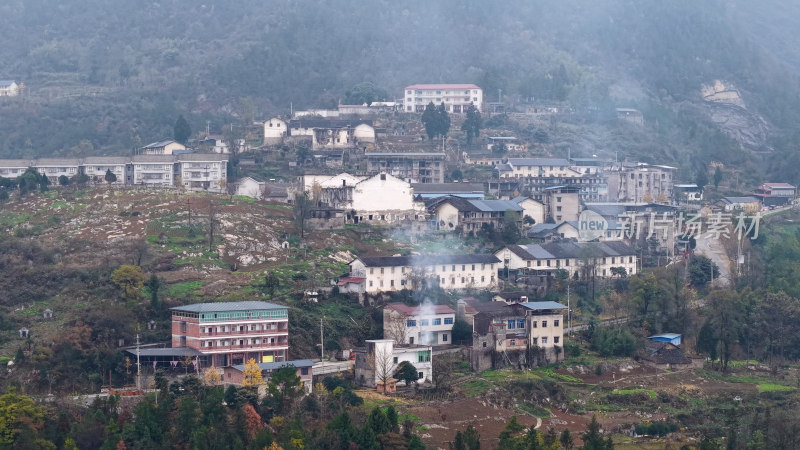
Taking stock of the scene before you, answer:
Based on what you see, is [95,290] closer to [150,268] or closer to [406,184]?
[150,268]

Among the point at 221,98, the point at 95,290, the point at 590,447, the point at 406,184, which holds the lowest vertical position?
the point at 590,447

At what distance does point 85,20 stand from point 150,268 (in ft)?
185

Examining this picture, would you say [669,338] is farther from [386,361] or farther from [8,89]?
[8,89]

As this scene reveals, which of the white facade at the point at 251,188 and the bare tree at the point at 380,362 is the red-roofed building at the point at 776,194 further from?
the bare tree at the point at 380,362

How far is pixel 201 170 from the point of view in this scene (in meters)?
65.1

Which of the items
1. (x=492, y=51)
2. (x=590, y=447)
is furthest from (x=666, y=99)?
(x=590, y=447)

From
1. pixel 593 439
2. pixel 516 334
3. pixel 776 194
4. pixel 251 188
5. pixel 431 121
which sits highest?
pixel 431 121

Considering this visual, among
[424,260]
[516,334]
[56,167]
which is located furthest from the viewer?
[56,167]

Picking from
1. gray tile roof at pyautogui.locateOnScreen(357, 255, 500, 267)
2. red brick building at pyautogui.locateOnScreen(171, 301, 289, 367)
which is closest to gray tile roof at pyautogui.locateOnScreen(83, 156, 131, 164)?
gray tile roof at pyautogui.locateOnScreen(357, 255, 500, 267)

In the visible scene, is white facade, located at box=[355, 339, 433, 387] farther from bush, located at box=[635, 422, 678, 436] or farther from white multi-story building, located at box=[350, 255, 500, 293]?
bush, located at box=[635, 422, 678, 436]

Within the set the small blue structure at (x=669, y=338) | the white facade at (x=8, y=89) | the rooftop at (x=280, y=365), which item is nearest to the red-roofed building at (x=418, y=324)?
the rooftop at (x=280, y=365)

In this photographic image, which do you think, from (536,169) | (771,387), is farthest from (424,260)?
(536,169)

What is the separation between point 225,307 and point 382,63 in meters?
52.4

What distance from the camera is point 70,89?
287 feet
